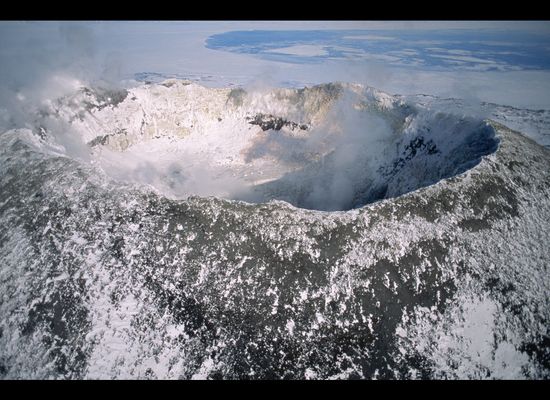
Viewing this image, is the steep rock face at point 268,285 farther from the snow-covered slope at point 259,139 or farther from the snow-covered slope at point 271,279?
the snow-covered slope at point 259,139

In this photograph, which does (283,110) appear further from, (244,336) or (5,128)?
(244,336)

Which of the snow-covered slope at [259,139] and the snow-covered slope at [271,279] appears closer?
the snow-covered slope at [271,279]

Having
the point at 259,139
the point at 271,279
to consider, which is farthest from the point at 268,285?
the point at 259,139

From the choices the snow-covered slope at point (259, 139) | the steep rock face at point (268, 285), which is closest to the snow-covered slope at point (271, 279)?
the steep rock face at point (268, 285)

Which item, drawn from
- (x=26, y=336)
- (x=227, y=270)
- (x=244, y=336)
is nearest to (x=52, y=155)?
(x=26, y=336)

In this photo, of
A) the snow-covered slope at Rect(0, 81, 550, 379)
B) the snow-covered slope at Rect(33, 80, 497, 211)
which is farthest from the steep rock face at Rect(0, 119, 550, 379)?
the snow-covered slope at Rect(33, 80, 497, 211)

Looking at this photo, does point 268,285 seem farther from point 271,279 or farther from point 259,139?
point 259,139
